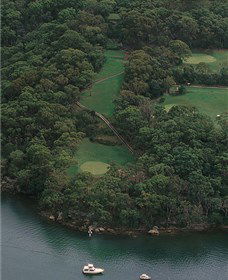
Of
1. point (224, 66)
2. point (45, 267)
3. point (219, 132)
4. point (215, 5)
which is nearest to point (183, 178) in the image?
point (219, 132)

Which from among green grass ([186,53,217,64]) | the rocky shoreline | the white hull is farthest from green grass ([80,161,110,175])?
green grass ([186,53,217,64])

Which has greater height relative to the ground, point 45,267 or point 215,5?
point 215,5

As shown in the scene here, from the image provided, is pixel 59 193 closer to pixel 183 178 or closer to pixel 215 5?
pixel 183 178

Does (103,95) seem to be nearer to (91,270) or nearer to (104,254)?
(104,254)

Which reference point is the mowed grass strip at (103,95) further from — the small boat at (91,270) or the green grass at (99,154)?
the small boat at (91,270)

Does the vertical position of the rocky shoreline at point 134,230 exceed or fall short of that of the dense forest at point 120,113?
it falls short

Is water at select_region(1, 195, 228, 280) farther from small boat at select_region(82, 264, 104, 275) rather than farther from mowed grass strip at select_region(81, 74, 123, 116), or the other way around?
mowed grass strip at select_region(81, 74, 123, 116)

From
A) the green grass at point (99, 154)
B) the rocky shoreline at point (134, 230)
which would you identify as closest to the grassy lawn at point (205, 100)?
the green grass at point (99, 154)
